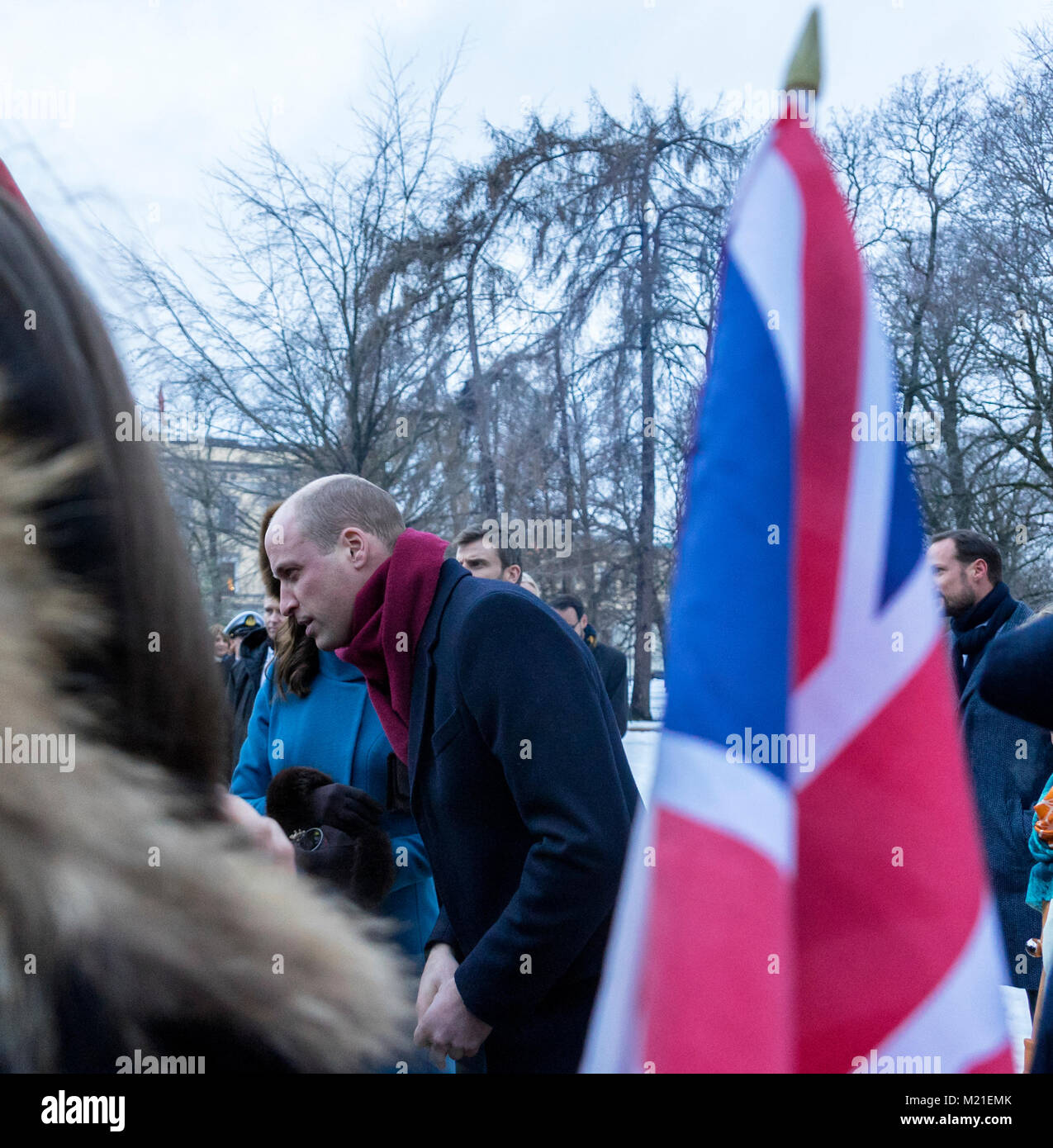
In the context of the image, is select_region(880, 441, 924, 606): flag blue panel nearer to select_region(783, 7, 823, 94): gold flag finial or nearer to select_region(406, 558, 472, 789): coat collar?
select_region(783, 7, 823, 94): gold flag finial

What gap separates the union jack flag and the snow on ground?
7 cm

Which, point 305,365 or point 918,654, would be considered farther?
point 305,365

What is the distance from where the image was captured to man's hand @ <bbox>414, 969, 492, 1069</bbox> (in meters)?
2.19

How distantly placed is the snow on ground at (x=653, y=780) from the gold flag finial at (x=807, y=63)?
650 millimetres

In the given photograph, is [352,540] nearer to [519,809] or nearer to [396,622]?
[396,622]

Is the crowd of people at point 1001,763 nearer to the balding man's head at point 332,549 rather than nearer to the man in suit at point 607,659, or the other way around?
the balding man's head at point 332,549

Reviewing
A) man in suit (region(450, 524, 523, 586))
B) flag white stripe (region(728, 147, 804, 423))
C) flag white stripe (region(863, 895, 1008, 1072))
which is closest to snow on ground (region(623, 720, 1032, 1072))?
flag white stripe (region(863, 895, 1008, 1072))

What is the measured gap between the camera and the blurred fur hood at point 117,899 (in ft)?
2.28

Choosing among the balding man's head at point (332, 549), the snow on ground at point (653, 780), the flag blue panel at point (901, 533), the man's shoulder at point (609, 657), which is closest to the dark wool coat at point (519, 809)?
the snow on ground at point (653, 780)

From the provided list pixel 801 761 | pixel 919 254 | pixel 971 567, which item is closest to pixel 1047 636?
pixel 801 761

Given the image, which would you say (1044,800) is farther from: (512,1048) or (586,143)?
(586,143)

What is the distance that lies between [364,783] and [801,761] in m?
2.16

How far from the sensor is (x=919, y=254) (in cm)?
1443

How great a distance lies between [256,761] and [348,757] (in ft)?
1.33
